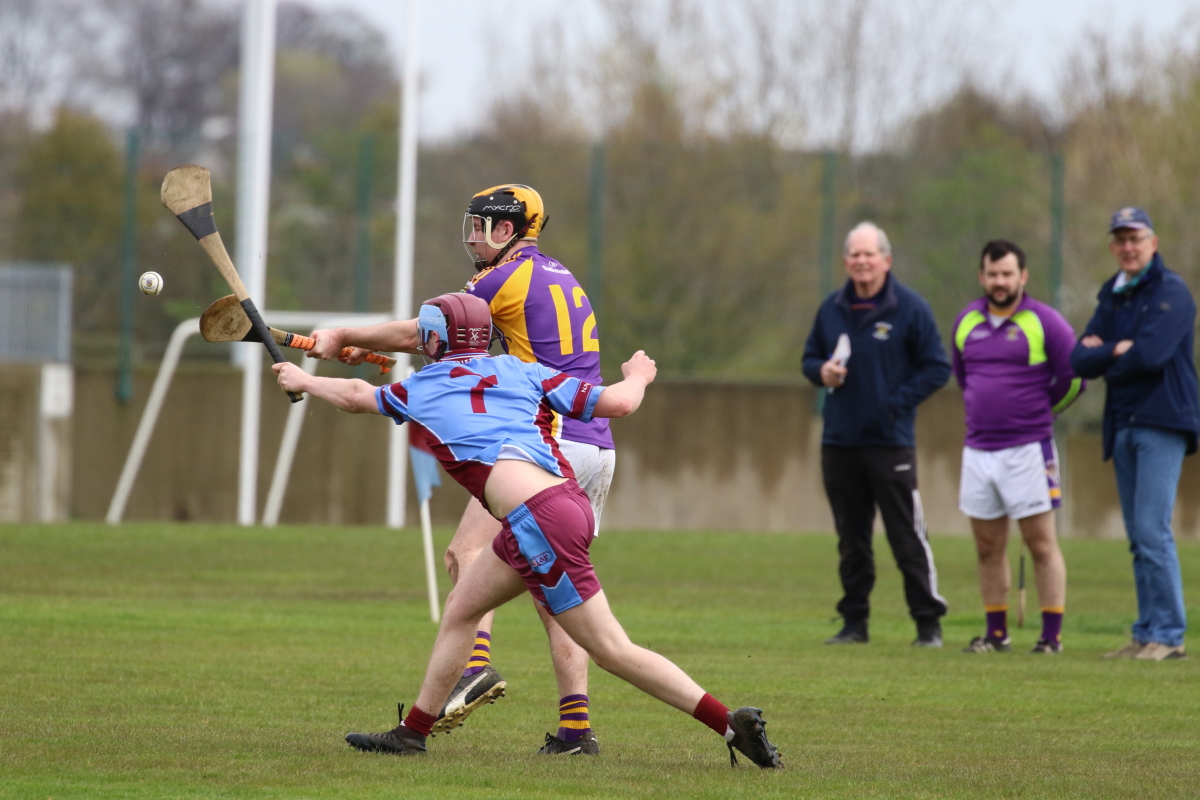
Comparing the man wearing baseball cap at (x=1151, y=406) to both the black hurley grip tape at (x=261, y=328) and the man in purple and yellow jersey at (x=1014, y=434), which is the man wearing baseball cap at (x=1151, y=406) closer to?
the man in purple and yellow jersey at (x=1014, y=434)

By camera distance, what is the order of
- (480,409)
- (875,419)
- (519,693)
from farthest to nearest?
(875,419), (519,693), (480,409)

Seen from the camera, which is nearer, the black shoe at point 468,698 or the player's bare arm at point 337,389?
the player's bare arm at point 337,389

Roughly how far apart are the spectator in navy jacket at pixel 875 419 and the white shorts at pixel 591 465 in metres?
3.19

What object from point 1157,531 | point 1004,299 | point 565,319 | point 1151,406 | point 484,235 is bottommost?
point 1157,531

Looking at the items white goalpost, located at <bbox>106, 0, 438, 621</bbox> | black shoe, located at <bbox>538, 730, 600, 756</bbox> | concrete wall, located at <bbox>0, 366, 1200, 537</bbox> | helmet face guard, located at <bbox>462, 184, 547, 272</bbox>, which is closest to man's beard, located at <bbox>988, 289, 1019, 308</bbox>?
helmet face guard, located at <bbox>462, 184, 547, 272</bbox>

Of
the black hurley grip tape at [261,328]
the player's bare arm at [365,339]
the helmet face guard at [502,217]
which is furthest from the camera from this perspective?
the helmet face guard at [502,217]

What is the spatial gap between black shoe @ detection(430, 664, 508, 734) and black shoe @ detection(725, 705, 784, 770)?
3.06ft

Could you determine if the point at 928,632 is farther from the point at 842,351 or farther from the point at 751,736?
the point at 751,736

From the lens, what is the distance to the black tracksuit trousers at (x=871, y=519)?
995 centimetres

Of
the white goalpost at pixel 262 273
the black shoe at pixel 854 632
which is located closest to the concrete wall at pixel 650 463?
the white goalpost at pixel 262 273

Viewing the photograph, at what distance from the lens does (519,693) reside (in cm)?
784

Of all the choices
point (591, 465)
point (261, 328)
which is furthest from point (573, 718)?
point (261, 328)

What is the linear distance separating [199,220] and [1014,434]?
5.05 metres

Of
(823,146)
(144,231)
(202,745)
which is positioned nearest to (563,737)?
(202,745)
